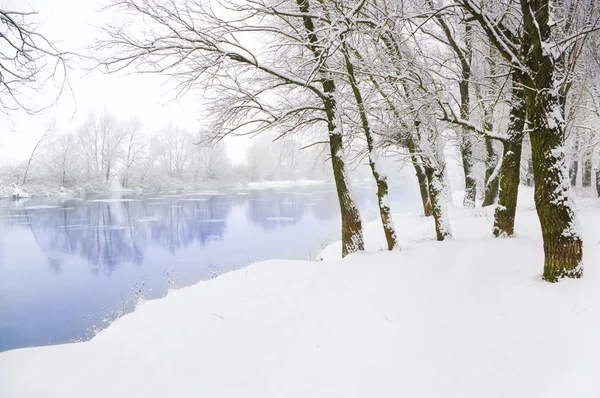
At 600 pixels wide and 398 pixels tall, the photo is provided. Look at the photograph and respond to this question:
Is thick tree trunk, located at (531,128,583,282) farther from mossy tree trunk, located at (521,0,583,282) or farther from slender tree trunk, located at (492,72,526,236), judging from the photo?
slender tree trunk, located at (492,72,526,236)

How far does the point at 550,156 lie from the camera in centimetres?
449

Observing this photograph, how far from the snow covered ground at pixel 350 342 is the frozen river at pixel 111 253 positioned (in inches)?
241

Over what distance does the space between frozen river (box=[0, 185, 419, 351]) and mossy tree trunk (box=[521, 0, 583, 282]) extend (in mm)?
9774

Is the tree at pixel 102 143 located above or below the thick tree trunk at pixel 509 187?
above

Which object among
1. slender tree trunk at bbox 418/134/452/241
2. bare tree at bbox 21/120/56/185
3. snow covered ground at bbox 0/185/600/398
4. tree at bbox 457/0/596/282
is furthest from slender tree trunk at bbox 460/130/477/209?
bare tree at bbox 21/120/56/185

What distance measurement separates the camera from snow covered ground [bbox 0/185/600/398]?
2748mm

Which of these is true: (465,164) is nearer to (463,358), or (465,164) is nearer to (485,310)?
(485,310)

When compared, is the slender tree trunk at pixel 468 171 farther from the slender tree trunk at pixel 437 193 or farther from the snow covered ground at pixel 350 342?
the snow covered ground at pixel 350 342

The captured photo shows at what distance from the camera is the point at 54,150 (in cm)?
4072

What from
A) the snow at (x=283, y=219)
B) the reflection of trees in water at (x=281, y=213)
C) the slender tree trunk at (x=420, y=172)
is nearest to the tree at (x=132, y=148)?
the reflection of trees in water at (x=281, y=213)

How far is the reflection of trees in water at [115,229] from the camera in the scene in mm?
15766

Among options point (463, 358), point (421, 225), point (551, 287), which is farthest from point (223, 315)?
point (421, 225)

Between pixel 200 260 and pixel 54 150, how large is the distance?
38.8 m

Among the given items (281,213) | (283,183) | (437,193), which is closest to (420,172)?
(437,193)
